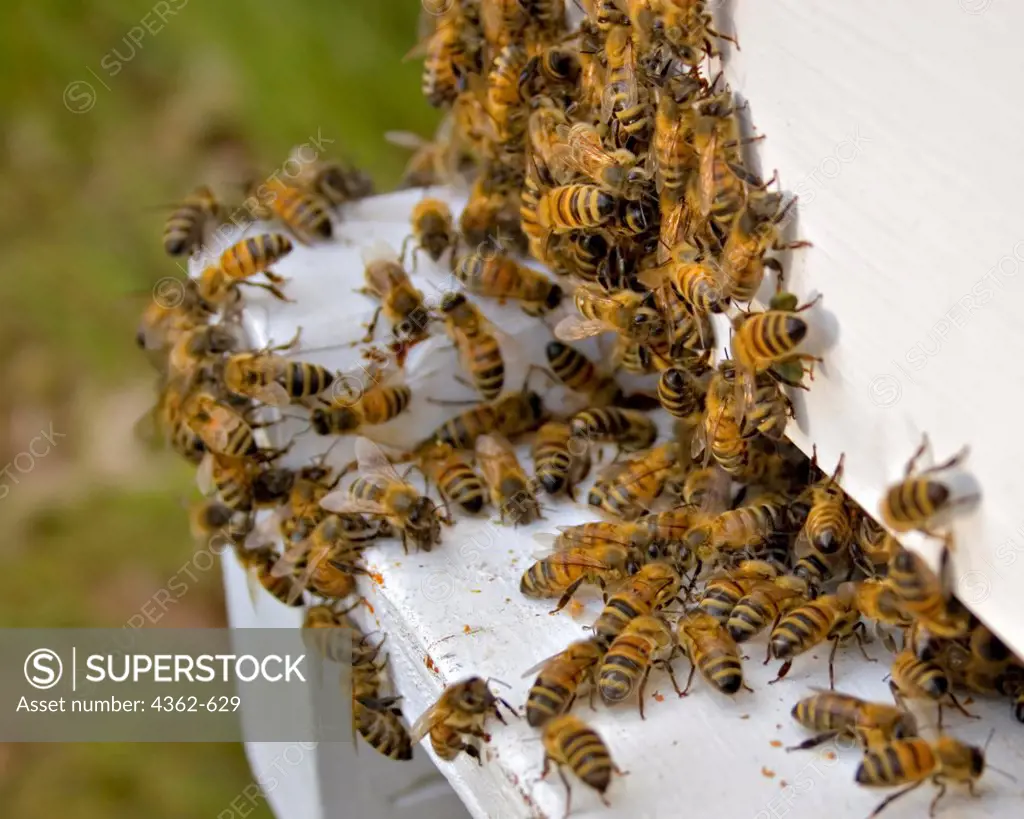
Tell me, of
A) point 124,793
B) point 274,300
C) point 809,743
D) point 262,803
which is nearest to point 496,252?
point 274,300

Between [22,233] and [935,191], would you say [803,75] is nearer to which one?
[935,191]

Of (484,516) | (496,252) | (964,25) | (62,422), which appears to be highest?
(964,25)

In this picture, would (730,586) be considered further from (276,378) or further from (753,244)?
(276,378)

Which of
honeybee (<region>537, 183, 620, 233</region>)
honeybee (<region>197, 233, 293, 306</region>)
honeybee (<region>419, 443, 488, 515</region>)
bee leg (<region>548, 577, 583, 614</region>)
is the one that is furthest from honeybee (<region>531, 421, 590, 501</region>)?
honeybee (<region>197, 233, 293, 306</region>)

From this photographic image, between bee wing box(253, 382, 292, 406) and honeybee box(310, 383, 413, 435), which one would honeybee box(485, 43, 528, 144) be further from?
bee wing box(253, 382, 292, 406)

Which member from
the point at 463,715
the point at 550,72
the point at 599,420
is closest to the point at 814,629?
the point at 463,715

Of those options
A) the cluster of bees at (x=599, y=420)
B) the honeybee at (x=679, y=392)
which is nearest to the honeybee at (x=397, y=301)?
the cluster of bees at (x=599, y=420)
